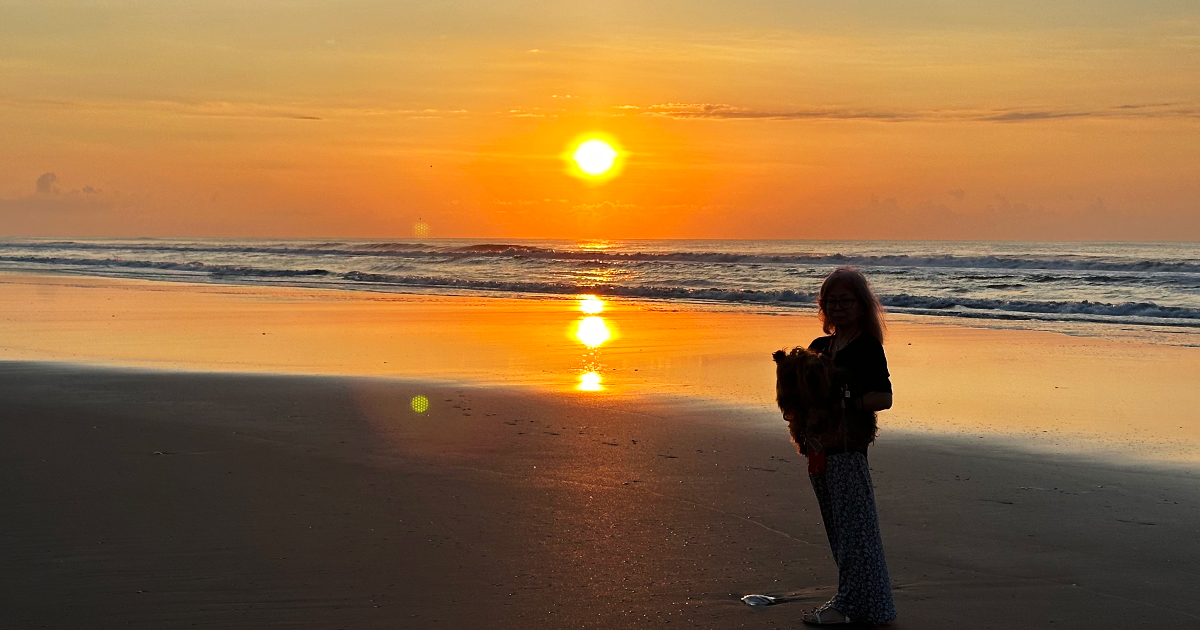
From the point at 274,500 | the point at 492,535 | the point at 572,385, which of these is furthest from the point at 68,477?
the point at 572,385

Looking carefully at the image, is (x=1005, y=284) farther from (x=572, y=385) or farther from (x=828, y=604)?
(x=828, y=604)

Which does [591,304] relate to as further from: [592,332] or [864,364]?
[864,364]

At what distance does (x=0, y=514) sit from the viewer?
588 cm

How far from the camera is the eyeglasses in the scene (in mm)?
4324

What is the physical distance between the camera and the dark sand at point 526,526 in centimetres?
466

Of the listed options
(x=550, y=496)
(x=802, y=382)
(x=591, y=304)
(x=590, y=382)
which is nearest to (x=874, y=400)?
(x=802, y=382)

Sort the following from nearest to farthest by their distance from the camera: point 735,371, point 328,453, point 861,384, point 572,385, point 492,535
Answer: point 861,384
point 492,535
point 328,453
point 572,385
point 735,371

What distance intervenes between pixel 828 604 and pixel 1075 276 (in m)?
36.9

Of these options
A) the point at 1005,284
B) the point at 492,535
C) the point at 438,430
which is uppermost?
the point at 1005,284

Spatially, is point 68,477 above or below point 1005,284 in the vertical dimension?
below

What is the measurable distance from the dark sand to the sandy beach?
0.07ft

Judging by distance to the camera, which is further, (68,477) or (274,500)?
(68,477)

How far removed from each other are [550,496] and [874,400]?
9.03ft

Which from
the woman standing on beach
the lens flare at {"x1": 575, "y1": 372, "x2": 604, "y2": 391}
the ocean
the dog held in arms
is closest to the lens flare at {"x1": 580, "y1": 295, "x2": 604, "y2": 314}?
the ocean
